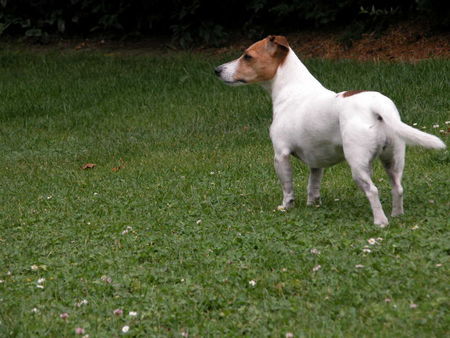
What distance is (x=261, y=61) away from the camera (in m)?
7.20

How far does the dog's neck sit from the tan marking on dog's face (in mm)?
53

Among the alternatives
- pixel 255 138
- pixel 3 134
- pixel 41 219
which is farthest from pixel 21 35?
pixel 41 219

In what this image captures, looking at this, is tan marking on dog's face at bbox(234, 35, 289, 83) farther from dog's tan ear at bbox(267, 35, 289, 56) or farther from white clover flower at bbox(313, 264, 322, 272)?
white clover flower at bbox(313, 264, 322, 272)

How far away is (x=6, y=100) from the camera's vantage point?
1405 cm

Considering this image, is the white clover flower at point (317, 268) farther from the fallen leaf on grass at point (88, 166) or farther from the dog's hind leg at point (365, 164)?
the fallen leaf on grass at point (88, 166)

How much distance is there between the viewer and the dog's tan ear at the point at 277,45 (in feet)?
23.4

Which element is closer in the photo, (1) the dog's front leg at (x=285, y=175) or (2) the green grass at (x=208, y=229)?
(2) the green grass at (x=208, y=229)

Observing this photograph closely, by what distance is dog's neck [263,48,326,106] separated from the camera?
23.0 feet

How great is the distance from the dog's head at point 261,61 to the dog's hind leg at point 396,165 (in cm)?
165

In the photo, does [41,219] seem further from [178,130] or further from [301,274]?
[178,130]

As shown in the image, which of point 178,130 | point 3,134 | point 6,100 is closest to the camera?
point 178,130

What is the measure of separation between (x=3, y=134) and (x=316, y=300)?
880 centimetres

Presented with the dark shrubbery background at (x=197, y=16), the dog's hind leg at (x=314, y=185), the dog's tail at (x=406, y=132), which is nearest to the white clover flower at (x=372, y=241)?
the dog's tail at (x=406, y=132)

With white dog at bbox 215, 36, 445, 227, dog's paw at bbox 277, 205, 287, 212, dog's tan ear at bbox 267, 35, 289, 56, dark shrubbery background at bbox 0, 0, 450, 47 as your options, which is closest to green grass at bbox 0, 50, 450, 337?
dog's paw at bbox 277, 205, 287, 212
